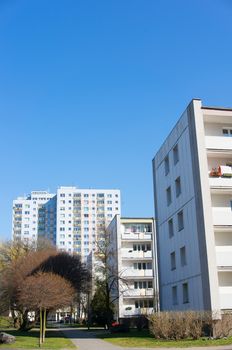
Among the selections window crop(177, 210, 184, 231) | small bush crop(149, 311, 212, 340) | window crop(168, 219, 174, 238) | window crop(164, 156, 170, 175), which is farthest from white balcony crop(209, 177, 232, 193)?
small bush crop(149, 311, 212, 340)

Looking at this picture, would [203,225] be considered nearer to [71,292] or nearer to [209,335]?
[209,335]

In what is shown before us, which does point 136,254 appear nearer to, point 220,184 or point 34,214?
point 220,184

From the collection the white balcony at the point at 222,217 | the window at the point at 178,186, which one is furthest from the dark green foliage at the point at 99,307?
the white balcony at the point at 222,217

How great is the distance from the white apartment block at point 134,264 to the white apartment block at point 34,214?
106 meters

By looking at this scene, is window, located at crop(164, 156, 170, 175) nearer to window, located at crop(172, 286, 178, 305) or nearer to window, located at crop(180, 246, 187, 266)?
window, located at crop(180, 246, 187, 266)

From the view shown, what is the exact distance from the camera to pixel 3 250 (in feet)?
183

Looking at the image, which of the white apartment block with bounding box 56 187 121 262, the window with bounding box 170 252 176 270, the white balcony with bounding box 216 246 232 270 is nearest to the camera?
the white balcony with bounding box 216 246 232 270

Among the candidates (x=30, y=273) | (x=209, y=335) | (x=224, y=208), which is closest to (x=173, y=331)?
(x=209, y=335)

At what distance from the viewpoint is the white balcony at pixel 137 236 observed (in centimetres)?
6175

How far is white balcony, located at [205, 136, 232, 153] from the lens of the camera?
100 ft

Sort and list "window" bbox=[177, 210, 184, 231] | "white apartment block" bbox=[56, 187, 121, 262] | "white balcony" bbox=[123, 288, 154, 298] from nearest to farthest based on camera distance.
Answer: "window" bbox=[177, 210, 184, 231] < "white balcony" bbox=[123, 288, 154, 298] < "white apartment block" bbox=[56, 187, 121, 262]

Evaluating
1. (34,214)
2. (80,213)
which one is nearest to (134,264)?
(80,213)

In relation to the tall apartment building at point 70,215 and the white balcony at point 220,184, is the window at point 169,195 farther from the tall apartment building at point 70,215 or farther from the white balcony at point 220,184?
the tall apartment building at point 70,215

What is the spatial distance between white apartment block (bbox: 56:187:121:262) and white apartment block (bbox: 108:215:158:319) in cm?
9589
